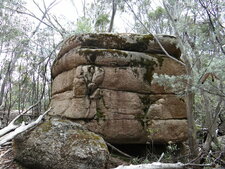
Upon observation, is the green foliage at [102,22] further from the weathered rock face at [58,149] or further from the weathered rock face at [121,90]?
the weathered rock face at [58,149]

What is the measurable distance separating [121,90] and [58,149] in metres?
2.57

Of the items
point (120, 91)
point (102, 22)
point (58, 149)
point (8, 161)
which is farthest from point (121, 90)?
point (102, 22)

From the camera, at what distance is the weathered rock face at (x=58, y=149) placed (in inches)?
144

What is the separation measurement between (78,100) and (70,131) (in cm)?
157

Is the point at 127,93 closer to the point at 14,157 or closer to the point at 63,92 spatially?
the point at 63,92

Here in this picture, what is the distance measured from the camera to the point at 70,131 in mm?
4121

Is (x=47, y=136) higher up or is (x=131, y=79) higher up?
(x=131, y=79)


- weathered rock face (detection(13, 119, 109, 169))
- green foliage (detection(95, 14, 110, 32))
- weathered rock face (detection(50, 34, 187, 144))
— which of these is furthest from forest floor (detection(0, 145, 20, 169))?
green foliage (detection(95, 14, 110, 32))

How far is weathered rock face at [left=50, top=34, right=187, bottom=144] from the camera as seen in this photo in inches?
221

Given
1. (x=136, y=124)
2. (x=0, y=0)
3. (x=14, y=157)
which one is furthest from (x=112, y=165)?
(x=0, y=0)

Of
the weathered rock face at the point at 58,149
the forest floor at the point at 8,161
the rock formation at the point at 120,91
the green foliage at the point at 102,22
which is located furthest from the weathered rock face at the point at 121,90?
the green foliage at the point at 102,22

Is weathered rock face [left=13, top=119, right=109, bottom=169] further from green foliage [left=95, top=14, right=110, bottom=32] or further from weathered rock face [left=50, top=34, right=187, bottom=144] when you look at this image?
green foliage [left=95, top=14, right=110, bottom=32]

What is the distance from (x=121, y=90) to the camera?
229 inches

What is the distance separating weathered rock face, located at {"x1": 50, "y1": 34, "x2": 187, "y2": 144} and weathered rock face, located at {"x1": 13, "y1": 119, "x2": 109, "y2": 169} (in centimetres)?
150
